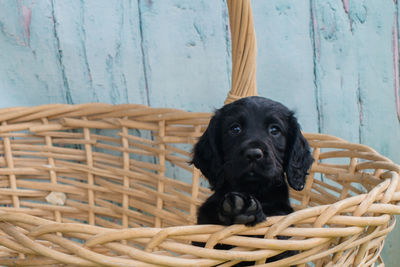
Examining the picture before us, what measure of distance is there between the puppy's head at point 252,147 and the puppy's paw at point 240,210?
189 millimetres

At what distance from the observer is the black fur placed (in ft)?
3.70

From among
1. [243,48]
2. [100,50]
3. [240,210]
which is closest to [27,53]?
[100,50]

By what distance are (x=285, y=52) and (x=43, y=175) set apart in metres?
1.36

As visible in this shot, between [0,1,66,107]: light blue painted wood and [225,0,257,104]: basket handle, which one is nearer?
[225,0,257,104]: basket handle

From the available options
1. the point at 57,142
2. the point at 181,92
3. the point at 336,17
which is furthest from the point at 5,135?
the point at 336,17

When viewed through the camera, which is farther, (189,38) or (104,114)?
(189,38)

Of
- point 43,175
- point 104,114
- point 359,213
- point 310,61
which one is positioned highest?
point 310,61

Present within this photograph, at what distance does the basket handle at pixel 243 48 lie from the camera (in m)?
1.51

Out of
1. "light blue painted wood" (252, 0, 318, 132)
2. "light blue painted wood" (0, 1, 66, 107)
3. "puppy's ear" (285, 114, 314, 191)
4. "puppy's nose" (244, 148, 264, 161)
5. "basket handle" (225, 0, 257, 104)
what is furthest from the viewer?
"light blue painted wood" (252, 0, 318, 132)

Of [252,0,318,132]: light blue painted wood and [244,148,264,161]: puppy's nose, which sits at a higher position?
[252,0,318,132]: light blue painted wood

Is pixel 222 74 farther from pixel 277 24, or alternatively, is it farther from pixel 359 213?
pixel 359 213

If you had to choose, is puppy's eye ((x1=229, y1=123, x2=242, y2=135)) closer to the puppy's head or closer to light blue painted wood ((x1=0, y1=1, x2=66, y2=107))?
the puppy's head

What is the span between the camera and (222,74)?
7.13 feet

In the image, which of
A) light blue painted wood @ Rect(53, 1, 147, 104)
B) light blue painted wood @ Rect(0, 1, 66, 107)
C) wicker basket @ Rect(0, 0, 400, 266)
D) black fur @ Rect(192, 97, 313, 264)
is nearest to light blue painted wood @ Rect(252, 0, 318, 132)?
wicker basket @ Rect(0, 0, 400, 266)
